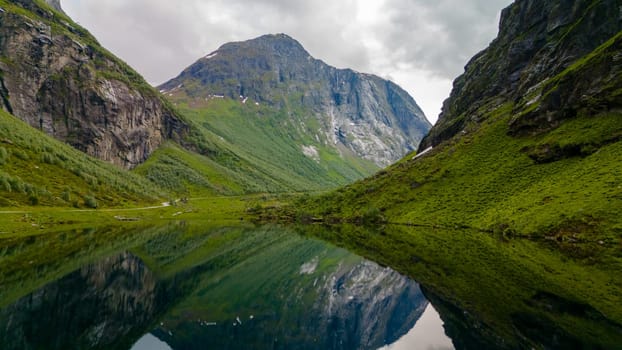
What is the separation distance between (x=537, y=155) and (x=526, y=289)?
9520cm

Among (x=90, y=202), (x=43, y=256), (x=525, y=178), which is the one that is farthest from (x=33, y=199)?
(x=525, y=178)

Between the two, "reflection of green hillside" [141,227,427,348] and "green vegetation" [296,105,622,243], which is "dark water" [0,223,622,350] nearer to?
"reflection of green hillside" [141,227,427,348]

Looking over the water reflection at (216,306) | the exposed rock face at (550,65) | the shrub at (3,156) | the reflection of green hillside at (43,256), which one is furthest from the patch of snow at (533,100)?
the shrub at (3,156)

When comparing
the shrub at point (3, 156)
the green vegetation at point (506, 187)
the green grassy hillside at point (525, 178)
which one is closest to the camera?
the green vegetation at point (506, 187)

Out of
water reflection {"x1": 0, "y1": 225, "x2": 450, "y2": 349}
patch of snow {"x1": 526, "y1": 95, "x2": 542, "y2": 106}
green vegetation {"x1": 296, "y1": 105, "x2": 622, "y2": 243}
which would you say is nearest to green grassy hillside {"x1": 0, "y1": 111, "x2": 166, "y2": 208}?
water reflection {"x1": 0, "y1": 225, "x2": 450, "y2": 349}

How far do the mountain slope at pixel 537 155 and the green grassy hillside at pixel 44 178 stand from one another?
337 ft

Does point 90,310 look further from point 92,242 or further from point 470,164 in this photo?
point 470,164

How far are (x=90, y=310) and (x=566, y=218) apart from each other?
84.2 m

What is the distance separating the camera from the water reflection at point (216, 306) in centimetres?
2459

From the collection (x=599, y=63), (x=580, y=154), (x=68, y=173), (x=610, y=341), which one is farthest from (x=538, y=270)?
(x=68, y=173)

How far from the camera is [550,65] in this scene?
509 ft

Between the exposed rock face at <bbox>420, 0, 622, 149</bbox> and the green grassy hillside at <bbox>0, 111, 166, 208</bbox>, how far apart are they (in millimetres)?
178340

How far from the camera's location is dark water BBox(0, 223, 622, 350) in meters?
23.6

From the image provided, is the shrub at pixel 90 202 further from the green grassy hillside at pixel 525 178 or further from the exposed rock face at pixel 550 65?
the exposed rock face at pixel 550 65
